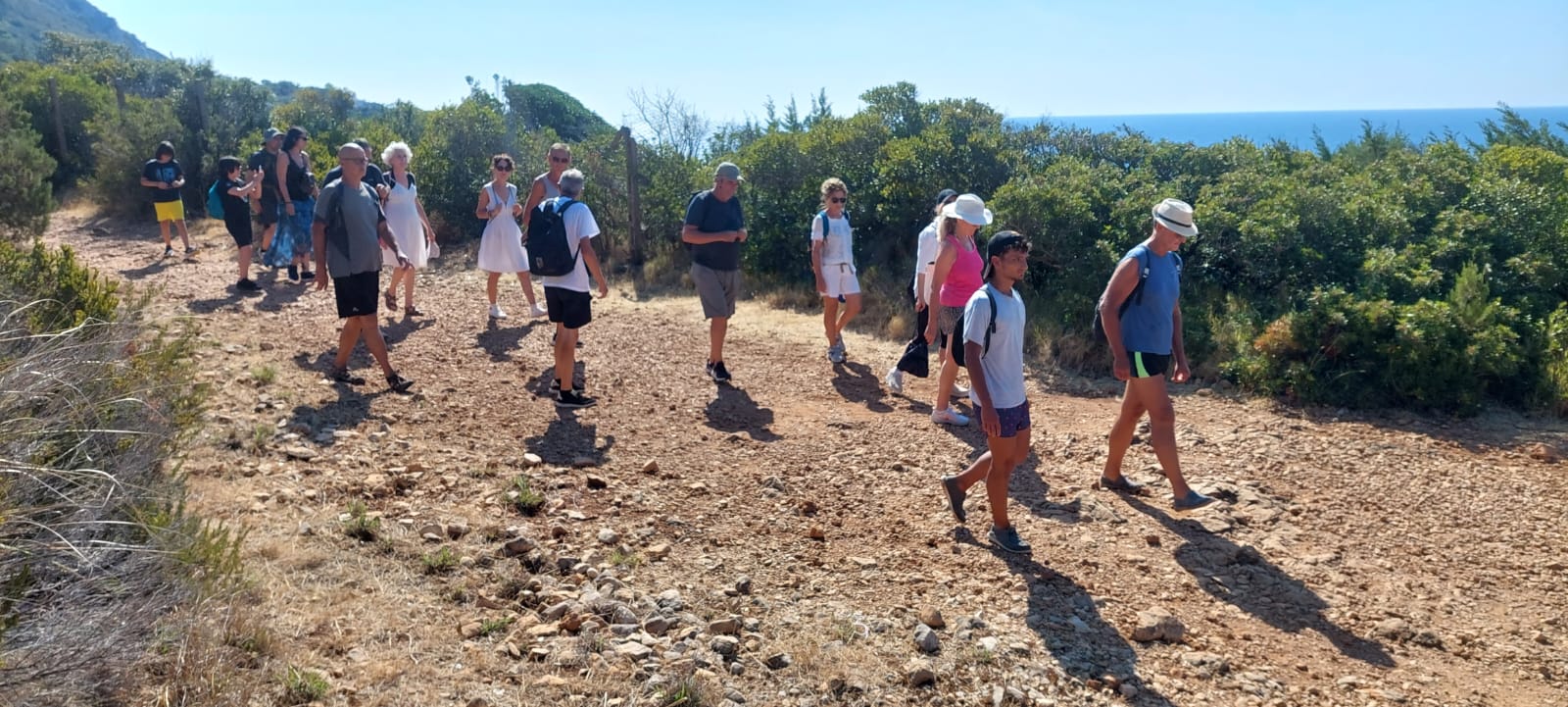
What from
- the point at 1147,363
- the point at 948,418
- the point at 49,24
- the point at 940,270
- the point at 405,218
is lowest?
the point at 948,418

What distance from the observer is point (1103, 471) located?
608 centimetres

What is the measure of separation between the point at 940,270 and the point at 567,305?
2.35 m

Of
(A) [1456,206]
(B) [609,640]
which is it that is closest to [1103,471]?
(B) [609,640]

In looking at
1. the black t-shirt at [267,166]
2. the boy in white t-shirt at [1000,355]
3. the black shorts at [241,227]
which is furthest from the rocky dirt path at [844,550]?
the black t-shirt at [267,166]

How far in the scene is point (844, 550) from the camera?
202 inches

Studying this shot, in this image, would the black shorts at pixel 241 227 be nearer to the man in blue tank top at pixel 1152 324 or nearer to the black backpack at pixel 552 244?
the black backpack at pixel 552 244

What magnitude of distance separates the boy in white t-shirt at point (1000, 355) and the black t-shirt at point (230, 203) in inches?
349

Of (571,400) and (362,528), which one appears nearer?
(362,528)

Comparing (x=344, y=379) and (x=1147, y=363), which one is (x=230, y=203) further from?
(x=1147, y=363)

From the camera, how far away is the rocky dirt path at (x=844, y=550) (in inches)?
157

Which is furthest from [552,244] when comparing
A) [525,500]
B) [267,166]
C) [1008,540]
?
[267,166]

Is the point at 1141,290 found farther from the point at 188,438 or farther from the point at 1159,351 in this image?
the point at 188,438

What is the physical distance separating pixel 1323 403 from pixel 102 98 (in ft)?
65.5

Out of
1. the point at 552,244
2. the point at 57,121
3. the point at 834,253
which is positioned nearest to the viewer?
the point at 552,244
